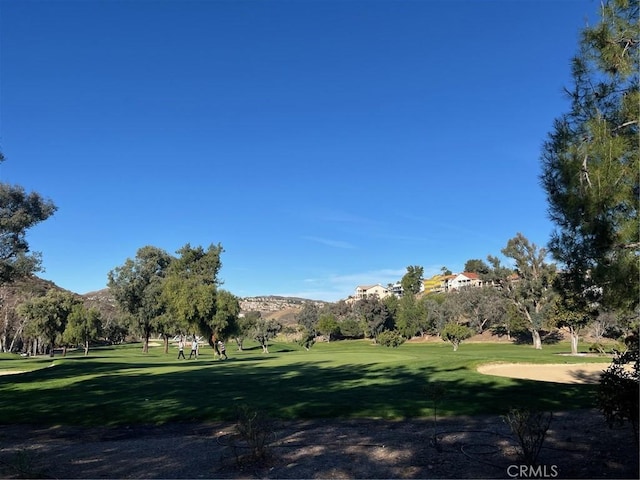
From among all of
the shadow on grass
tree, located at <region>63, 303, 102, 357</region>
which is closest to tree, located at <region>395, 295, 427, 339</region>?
tree, located at <region>63, 303, 102, 357</region>

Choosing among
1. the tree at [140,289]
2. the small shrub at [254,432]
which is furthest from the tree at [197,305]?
the small shrub at [254,432]

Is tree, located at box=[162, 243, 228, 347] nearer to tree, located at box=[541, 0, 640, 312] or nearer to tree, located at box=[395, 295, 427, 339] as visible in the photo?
tree, located at box=[541, 0, 640, 312]

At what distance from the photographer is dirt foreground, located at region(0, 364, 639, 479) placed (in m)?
6.33

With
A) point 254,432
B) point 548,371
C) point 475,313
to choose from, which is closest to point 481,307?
point 475,313

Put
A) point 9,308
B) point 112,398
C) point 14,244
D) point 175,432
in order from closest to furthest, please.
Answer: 1. point 175,432
2. point 112,398
3. point 14,244
4. point 9,308

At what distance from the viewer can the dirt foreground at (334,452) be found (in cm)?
633

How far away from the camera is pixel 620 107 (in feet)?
25.1

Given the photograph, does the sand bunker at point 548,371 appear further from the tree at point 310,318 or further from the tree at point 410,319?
the tree at point 310,318

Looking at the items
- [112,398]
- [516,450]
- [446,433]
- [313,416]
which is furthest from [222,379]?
[516,450]

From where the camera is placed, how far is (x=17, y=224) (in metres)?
25.8

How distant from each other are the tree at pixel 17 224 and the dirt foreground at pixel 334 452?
751 inches

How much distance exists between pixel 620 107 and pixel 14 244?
96.2 feet

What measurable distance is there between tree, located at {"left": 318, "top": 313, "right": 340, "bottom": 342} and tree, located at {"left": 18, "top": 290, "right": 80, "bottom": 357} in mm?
47489

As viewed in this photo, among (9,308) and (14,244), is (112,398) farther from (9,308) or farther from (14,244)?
(9,308)
